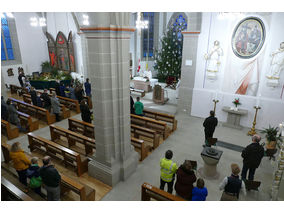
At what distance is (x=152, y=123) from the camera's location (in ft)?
26.5

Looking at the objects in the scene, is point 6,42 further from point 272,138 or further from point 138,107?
point 272,138

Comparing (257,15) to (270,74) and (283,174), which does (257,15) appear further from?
(283,174)

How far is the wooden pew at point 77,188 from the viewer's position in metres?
4.39

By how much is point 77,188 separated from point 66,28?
14213 millimetres

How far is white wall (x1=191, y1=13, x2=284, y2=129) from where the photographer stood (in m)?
7.91

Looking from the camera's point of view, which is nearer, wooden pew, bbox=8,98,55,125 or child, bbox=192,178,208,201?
child, bbox=192,178,208,201

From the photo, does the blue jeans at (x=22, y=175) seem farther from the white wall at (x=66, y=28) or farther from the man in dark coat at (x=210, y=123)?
the white wall at (x=66, y=28)

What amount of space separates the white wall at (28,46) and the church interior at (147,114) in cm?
8

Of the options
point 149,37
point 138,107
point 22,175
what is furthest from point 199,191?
point 149,37

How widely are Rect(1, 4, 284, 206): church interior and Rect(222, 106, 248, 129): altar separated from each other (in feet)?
0.13

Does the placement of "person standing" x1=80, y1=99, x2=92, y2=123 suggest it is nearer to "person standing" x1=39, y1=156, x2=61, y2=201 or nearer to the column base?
the column base

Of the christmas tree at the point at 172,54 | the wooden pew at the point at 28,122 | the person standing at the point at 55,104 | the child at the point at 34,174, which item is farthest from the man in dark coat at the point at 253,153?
the christmas tree at the point at 172,54

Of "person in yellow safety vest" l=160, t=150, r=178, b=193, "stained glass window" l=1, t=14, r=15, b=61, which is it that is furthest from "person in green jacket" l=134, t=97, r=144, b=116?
"stained glass window" l=1, t=14, r=15, b=61

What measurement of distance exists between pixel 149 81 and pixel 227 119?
258 inches
